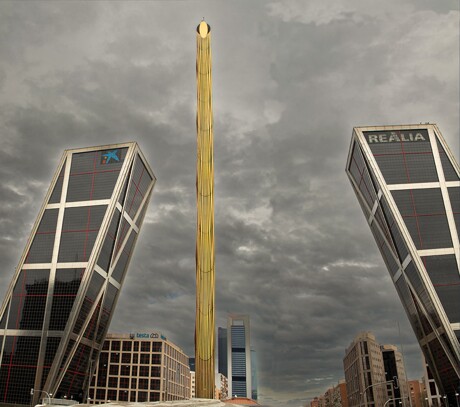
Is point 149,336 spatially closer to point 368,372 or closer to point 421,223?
point 368,372

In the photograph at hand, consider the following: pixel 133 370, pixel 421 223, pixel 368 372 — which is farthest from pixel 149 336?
pixel 421 223

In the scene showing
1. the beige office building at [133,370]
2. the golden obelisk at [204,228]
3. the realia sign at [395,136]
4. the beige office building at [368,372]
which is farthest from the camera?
the beige office building at [368,372]

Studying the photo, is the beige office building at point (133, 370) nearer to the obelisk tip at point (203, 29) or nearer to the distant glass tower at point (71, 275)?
the distant glass tower at point (71, 275)

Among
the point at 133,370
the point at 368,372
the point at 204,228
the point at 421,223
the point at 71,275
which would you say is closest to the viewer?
the point at 204,228

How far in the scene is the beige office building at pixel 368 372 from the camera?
160625 mm

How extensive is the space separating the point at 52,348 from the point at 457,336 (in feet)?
208

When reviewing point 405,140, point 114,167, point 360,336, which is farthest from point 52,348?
point 360,336

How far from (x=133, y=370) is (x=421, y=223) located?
10558cm

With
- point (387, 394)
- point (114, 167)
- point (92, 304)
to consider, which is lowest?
point (387, 394)

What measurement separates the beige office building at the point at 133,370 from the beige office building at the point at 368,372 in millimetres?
65821

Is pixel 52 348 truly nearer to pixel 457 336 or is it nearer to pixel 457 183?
pixel 457 336

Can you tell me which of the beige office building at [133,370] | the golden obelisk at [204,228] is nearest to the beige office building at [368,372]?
the beige office building at [133,370]

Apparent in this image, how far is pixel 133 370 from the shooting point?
481 feet

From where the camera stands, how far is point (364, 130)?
8338cm
